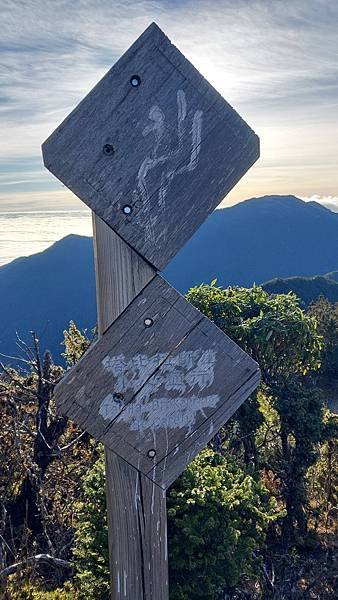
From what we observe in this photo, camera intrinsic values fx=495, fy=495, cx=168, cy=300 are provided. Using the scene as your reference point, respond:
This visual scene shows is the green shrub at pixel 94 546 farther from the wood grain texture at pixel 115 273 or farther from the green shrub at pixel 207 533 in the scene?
the wood grain texture at pixel 115 273

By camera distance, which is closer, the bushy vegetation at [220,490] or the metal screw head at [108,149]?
the metal screw head at [108,149]

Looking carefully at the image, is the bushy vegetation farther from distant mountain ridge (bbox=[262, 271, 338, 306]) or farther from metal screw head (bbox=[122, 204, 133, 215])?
distant mountain ridge (bbox=[262, 271, 338, 306])

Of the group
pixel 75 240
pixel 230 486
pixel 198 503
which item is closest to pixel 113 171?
pixel 198 503

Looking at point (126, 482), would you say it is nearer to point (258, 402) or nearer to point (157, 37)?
point (157, 37)

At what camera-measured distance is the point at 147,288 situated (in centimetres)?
115

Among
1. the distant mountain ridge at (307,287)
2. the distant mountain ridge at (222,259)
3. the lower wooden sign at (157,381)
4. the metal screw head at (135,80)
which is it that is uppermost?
the distant mountain ridge at (222,259)

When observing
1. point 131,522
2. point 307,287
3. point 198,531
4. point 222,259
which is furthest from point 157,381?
point 222,259

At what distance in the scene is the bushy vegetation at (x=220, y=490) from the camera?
10.4 feet

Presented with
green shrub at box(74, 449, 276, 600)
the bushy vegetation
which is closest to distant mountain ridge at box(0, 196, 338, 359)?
the bushy vegetation

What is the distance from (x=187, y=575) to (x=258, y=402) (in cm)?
357

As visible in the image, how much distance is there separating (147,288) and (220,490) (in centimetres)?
269

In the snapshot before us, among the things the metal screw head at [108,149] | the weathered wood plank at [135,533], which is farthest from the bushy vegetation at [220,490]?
the metal screw head at [108,149]

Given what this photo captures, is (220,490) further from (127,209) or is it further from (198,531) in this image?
(127,209)

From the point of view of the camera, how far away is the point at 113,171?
1.07 meters
